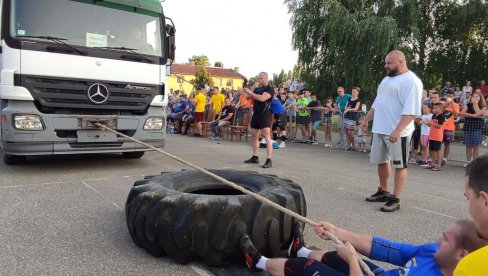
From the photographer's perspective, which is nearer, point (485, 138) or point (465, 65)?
point (485, 138)

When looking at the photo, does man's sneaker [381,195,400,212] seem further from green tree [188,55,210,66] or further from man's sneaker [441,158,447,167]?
green tree [188,55,210,66]

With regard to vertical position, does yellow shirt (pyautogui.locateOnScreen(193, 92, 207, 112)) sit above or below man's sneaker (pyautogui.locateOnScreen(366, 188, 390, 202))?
above

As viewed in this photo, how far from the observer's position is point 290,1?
837 inches

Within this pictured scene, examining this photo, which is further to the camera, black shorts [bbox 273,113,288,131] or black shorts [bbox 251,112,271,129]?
black shorts [bbox 273,113,288,131]

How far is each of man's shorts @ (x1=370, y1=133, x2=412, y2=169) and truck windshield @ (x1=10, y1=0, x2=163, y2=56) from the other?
164 inches

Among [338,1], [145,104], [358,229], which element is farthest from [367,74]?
[358,229]

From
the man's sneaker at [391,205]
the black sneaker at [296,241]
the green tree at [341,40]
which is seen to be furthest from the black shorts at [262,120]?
the green tree at [341,40]

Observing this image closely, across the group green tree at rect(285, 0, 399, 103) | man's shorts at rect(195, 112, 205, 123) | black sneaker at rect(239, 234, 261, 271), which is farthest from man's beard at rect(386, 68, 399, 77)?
green tree at rect(285, 0, 399, 103)

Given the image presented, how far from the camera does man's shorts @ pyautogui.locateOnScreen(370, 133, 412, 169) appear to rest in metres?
5.17

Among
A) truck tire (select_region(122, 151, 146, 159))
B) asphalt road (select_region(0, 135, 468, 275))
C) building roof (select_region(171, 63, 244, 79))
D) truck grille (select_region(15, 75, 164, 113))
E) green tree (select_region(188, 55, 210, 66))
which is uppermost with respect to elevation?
green tree (select_region(188, 55, 210, 66))

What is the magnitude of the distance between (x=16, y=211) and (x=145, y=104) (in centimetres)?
312

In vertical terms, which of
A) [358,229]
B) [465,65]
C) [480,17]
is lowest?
[358,229]

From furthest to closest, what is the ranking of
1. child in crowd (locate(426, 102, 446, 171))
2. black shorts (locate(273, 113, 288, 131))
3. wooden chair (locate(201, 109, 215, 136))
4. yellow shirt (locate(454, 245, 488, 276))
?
wooden chair (locate(201, 109, 215, 136)) → black shorts (locate(273, 113, 288, 131)) → child in crowd (locate(426, 102, 446, 171)) → yellow shirt (locate(454, 245, 488, 276))

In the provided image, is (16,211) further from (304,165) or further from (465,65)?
(465,65)
